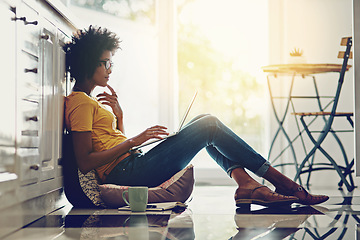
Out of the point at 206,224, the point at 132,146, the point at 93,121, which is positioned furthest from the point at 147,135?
the point at 206,224

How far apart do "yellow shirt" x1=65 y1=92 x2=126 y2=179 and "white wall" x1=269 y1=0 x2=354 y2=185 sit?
2.50 meters

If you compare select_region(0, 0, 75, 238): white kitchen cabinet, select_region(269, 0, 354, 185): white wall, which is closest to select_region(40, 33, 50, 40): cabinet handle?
select_region(0, 0, 75, 238): white kitchen cabinet

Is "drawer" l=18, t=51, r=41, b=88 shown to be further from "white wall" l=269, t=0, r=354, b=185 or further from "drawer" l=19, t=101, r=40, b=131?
"white wall" l=269, t=0, r=354, b=185

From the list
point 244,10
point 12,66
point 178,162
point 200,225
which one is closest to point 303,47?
point 244,10

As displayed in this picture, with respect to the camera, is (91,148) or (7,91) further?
(91,148)

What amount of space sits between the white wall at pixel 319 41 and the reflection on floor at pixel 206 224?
6.57 feet

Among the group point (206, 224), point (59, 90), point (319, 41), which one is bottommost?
point (206, 224)

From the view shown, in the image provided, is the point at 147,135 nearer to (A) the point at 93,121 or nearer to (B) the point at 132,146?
(B) the point at 132,146

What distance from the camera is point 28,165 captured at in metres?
2.12

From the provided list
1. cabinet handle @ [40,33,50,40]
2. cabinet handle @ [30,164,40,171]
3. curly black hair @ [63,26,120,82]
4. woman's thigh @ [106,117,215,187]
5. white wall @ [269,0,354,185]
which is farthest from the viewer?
white wall @ [269,0,354,185]

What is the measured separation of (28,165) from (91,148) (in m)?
0.52

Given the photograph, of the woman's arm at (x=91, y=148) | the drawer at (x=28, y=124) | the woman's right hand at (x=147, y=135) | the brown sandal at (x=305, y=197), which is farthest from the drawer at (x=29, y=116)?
the brown sandal at (x=305, y=197)

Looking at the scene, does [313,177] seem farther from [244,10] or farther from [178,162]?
[178,162]

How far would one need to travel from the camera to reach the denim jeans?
269cm
